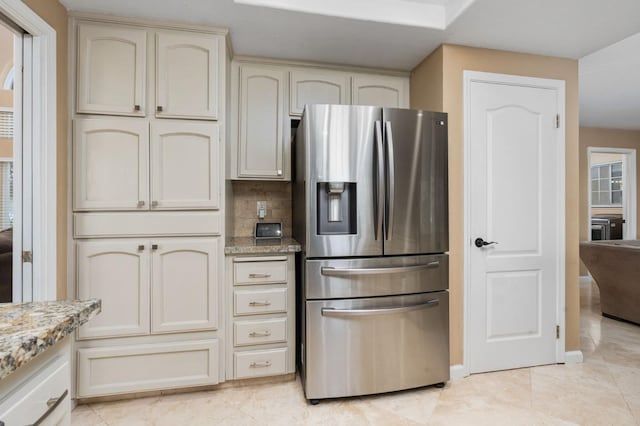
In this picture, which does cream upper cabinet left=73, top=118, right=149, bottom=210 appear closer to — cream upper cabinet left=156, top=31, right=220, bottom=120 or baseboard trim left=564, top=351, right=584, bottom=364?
cream upper cabinet left=156, top=31, right=220, bottom=120

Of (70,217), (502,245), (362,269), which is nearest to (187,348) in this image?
(70,217)

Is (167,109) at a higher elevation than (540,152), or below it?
higher

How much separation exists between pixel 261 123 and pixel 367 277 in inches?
55.2

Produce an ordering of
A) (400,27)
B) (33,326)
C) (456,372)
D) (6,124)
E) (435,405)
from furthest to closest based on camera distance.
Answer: (456,372) → (400,27) → (435,405) → (6,124) → (33,326)

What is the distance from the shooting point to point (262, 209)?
2676 mm

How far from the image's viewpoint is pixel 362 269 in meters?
1.91

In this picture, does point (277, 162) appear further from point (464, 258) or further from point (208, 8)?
point (464, 258)

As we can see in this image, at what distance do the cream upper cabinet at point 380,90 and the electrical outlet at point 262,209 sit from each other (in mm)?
1114

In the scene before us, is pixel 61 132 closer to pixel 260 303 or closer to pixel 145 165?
pixel 145 165

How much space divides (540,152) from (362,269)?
5.41ft

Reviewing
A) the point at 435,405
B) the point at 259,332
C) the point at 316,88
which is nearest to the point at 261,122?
the point at 316,88

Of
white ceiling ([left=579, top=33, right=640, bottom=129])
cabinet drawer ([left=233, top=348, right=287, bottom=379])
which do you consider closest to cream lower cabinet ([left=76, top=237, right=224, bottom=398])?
cabinet drawer ([left=233, top=348, right=287, bottom=379])

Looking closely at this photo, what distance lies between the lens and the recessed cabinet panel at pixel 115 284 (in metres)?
1.87

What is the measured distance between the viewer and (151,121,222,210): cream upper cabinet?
195cm
